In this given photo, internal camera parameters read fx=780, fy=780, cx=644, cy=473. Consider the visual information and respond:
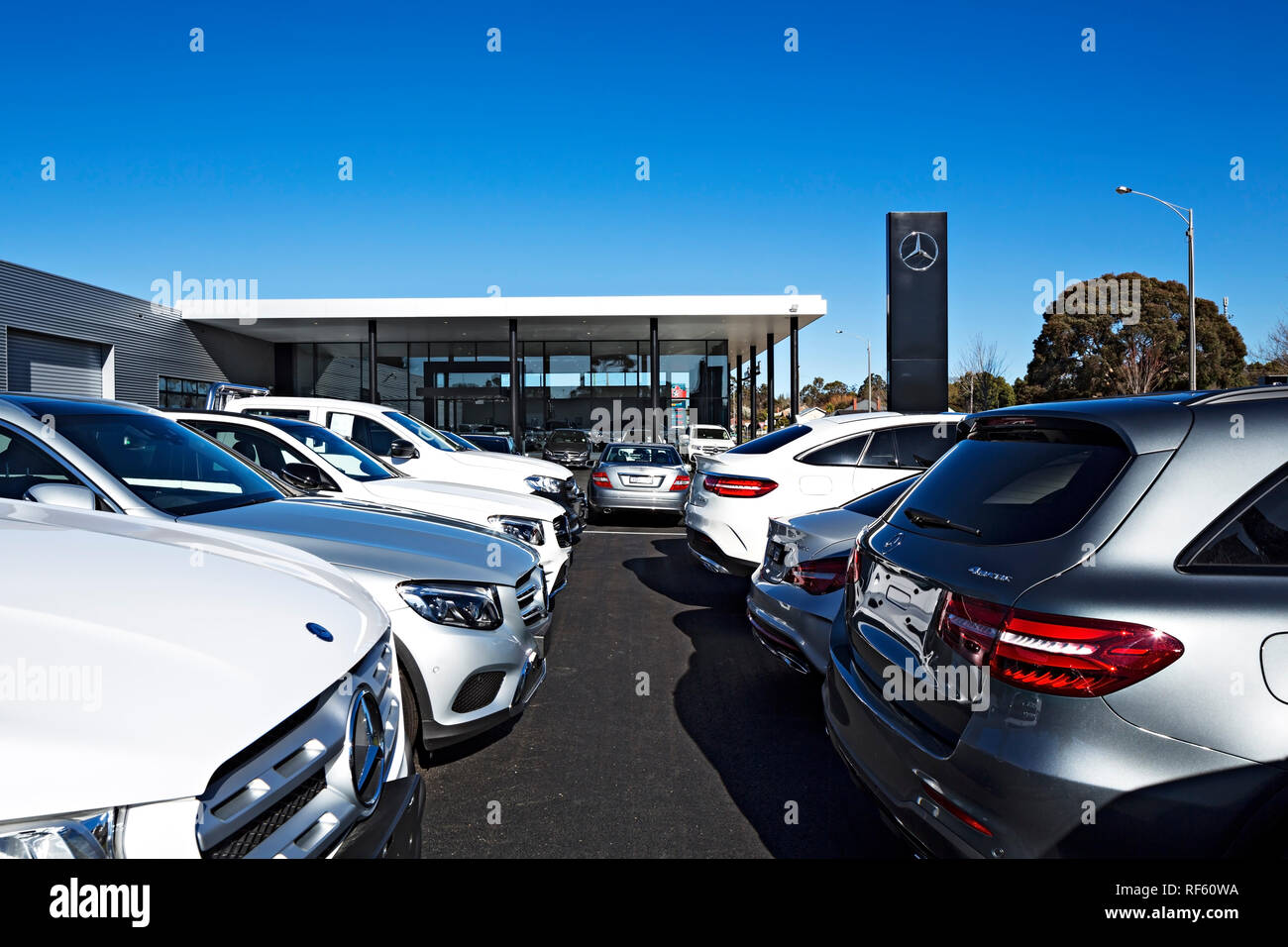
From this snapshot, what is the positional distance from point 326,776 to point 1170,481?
7.21ft

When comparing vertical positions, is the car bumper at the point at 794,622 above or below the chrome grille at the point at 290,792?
below

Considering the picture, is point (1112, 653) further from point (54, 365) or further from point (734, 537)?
point (54, 365)

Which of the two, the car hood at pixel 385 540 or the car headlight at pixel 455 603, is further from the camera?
the car hood at pixel 385 540

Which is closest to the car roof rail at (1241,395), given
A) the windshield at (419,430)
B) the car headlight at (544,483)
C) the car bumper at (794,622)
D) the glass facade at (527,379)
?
the car bumper at (794,622)

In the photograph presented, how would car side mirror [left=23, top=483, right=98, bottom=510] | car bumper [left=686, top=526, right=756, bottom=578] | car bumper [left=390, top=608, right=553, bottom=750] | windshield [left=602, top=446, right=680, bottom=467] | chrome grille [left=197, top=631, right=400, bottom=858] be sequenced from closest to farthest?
chrome grille [left=197, top=631, right=400, bottom=858] < car side mirror [left=23, top=483, right=98, bottom=510] < car bumper [left=390, top=608, right=553, bottom=750] < car bumper [left=686, top=526, right=756, bottom=578] < windshield [left=602, top=446, right=680, bottom=467]

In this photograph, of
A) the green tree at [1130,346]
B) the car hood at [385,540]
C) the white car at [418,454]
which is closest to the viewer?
the car hood at [385,540]

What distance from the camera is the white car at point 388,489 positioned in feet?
20.7

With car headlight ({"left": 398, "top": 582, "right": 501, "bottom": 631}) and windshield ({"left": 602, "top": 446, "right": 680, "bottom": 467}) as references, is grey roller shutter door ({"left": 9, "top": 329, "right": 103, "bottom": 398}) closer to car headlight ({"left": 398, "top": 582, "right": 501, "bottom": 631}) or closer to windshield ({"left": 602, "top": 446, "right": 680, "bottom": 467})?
windshield ({"left": 602, "top": 446, "right": 680, "bottom": 467})

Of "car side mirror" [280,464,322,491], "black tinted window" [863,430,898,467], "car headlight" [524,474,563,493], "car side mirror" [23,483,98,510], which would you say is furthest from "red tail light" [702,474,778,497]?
"car side mirror" [23,483,98,510]

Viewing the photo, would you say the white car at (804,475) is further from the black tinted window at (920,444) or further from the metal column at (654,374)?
the metal column at (654,374)

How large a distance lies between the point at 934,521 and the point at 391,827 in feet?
6.29

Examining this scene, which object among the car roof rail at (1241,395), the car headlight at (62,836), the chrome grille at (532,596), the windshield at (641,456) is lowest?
the chrome grille at (532,596)

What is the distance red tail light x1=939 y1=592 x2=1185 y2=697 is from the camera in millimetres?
1856

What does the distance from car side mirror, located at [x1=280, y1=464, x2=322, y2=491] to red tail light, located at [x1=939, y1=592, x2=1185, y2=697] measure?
15.8 ft
